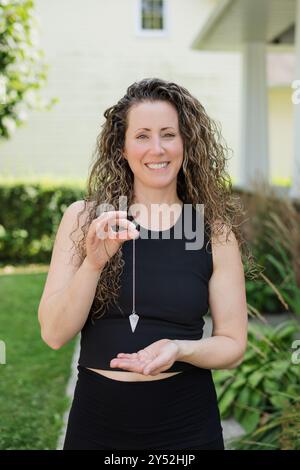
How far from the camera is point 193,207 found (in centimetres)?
218

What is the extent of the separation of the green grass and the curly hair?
250cm

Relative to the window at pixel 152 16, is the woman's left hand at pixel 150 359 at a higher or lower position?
lower

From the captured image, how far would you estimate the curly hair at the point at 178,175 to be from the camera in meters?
2.00

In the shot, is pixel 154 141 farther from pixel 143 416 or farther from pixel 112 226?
pixel 143 416

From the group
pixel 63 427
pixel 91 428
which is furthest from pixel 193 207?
pixel 63 427

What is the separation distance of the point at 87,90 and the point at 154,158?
15.4 metres

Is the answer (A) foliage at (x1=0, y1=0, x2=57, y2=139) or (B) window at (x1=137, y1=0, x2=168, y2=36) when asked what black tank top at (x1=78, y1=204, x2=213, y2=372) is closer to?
(A) foliage at (x1=0, y1=0, x2=57, y2=139)

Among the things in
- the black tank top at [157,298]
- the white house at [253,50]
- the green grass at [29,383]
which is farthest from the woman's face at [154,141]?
the white house at [253,50]

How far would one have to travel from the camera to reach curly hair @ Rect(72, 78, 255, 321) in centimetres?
200

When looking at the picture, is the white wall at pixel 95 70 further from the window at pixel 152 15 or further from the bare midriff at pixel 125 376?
the bare midriff at pixel 125 376

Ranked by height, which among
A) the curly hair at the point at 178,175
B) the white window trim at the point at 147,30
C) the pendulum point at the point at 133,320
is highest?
the white window trim at the point at 147,30

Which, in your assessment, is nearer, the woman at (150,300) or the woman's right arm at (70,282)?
the woman's right arm at (70,282)

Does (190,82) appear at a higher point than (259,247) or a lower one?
higher
